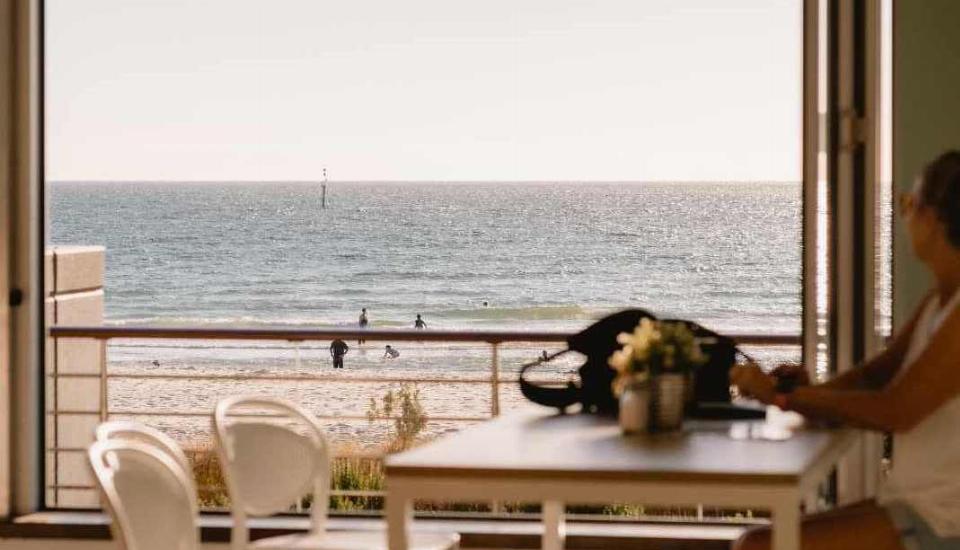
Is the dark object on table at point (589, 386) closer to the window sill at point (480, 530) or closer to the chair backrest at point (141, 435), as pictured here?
the chair backrest at point (141, 435)

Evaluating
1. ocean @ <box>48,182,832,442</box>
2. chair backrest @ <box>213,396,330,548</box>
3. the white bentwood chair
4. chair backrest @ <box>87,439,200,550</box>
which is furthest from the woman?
ocean @ <box>48,182,832,442</box>

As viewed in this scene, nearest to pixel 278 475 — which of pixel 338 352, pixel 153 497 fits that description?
pixel 153 497

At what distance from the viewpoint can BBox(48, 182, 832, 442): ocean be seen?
29.7 meters

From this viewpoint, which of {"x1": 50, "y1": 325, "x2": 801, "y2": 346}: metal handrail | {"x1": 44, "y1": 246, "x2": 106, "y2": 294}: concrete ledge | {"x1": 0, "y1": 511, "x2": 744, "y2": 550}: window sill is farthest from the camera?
{"x1": 44, "y1": 246, "x2": 106, "y2": 294}: concrete ledge

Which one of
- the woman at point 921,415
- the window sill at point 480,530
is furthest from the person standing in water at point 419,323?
the woman at point 921,415

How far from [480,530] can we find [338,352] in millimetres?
21659

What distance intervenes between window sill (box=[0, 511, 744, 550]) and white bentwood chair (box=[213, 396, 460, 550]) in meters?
0.62

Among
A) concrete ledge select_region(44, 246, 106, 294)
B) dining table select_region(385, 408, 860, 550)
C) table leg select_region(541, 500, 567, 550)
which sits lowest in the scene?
table leg select_region(541, 500, 567, 550)

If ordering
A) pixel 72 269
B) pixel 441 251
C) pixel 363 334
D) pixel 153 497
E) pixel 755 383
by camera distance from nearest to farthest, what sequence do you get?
pixel 153 497, pixel 755 383, pixel 363 334, pixel 72 269, pixel 441 251

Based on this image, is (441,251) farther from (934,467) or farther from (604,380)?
(934,467)

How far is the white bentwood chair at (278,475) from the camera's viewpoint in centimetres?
346

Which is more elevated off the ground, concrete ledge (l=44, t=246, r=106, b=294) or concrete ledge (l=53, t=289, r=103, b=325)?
concrete ledge (l=44, t=246, r=106, b=294)

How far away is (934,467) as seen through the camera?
8.48 ft

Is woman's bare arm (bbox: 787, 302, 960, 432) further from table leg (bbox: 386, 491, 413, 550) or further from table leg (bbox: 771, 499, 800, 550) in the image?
table leg (bbox: 386, 491, 413, 550)
